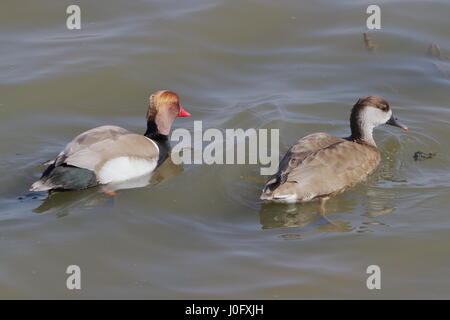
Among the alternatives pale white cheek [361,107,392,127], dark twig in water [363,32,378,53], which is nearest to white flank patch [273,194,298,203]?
pale white cheek [361,107,392,127]

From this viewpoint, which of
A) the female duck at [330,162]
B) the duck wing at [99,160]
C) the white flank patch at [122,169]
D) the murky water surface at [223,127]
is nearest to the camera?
the murky water surface at [223,127]

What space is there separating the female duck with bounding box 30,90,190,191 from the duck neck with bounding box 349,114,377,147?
2.07 metres

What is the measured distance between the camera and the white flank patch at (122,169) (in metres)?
7.66

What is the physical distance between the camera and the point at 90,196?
24.6ft

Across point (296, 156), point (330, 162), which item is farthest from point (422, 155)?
point (296, 156)

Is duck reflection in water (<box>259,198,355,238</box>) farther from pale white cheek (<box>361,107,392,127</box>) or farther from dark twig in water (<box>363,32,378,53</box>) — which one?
dark twig in water (<box>363,32,378,53</box>)

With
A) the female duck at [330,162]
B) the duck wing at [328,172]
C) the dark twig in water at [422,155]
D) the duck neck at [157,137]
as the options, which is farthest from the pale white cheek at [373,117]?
the duck neck at [157,137]

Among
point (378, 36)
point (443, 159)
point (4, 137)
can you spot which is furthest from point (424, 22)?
point (4, 137)

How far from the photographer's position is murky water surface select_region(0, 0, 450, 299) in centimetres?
618

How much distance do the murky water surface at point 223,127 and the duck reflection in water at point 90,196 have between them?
3 centimetres

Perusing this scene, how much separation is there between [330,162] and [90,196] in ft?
7.66

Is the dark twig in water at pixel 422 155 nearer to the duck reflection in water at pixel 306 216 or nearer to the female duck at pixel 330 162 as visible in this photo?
the female duck at pixel 330 162
